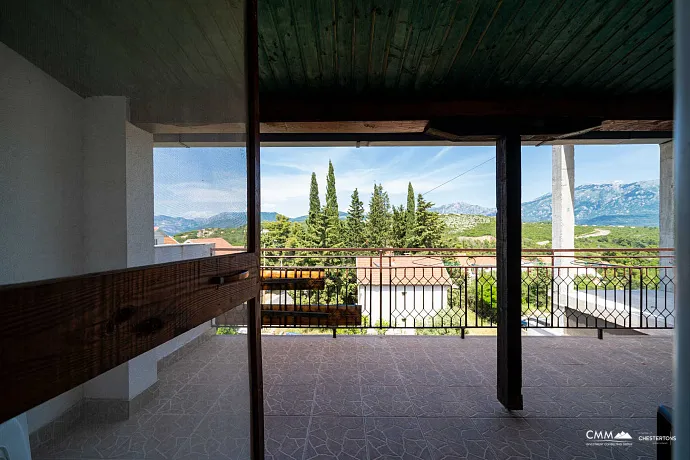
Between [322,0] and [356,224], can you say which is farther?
[356,224]

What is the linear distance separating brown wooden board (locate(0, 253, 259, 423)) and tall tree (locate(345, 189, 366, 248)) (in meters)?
21.7

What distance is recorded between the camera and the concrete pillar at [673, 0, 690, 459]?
0.24 meters

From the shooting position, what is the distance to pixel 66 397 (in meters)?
0.50

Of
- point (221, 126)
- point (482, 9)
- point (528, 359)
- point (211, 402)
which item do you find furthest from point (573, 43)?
point (528, 359)

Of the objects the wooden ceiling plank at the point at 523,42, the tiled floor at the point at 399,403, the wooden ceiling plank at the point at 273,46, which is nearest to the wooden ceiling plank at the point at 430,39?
the wooden ceiling plank at the point at 523,42

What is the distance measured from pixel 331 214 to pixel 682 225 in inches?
850

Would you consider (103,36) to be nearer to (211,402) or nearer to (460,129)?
(211,402)

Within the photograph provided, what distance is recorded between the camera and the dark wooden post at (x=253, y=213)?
3.69 ft

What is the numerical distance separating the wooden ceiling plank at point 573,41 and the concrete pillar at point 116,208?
1.84 meters

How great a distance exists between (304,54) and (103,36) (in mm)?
1261

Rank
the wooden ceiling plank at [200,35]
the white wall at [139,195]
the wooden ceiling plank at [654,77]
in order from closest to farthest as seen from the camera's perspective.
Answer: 1. the white wall at [139,195]
2. the wooden ceiling plank at [200,35]
3. the wooden ceiling plank at [654,77]

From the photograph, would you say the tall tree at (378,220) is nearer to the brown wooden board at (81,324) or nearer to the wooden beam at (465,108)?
the wooden beam at (465,108)

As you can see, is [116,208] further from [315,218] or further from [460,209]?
[460,209]

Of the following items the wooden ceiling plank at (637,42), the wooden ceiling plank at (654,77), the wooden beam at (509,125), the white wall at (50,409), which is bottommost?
the white wall at (50,409)
